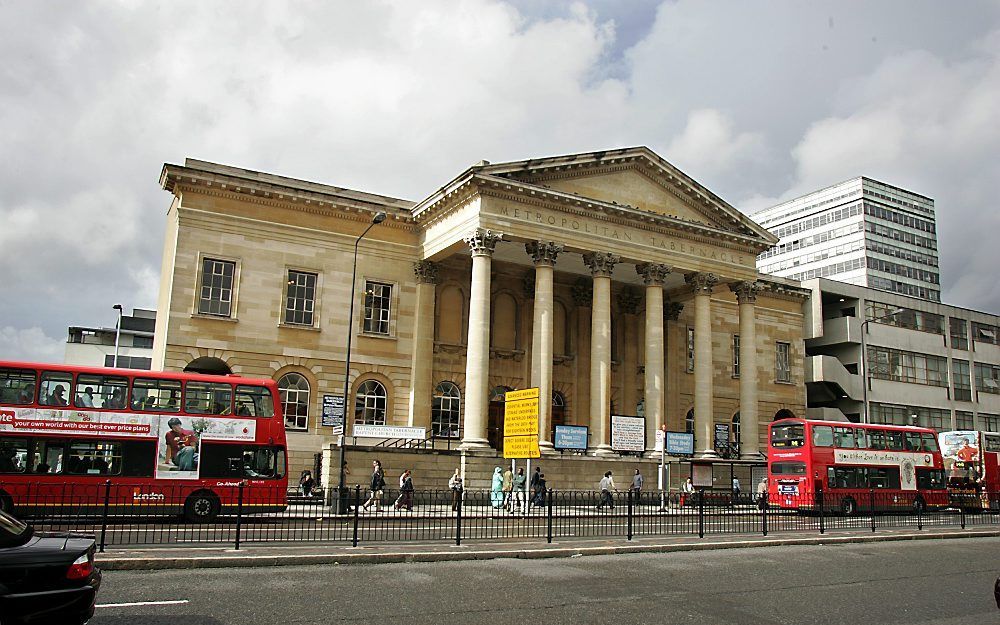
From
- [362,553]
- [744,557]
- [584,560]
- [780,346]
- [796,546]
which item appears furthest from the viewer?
[780,346]

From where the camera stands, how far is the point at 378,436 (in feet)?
104

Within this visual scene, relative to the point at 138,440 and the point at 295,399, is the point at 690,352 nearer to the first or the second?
the point at 295,399

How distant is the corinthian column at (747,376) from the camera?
131 ft

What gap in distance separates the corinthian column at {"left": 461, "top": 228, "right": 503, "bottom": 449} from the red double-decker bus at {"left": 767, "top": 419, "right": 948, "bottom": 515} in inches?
470

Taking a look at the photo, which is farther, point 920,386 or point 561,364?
point 920,386

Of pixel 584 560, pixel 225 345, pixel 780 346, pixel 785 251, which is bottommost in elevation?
pixel 584 560

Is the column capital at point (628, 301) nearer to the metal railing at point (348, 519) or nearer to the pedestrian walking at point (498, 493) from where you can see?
the metal railing at point (348, 519)

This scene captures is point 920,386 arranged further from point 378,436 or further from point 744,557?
point 744,557

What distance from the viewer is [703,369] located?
1543 inches

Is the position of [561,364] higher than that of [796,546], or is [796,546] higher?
[561,364]

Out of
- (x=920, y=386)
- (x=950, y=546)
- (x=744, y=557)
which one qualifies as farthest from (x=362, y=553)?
(x=920, y=386)

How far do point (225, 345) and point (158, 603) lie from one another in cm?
2537

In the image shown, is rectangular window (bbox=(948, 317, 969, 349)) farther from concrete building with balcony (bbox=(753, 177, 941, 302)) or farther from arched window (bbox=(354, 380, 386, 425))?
arched window (bbox=(354, 380, 386, 425))

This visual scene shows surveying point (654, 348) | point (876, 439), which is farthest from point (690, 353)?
point (876, 439)
